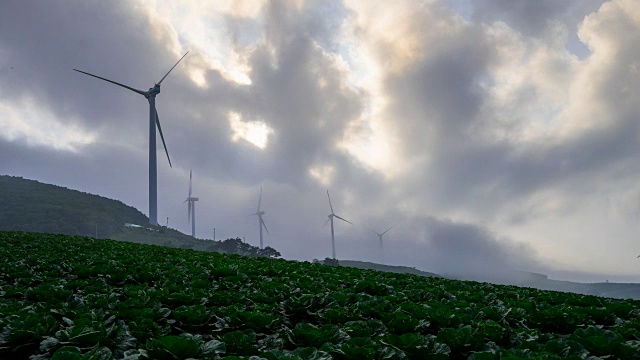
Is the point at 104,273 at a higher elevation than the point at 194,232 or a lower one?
lower

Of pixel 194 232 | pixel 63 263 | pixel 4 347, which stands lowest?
pixel 4 347

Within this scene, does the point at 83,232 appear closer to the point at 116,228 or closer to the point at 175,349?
the point at 116,228

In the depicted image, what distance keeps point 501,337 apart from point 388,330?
6.02 ft

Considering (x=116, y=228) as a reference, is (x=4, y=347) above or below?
below

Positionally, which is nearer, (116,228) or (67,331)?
(67,331)

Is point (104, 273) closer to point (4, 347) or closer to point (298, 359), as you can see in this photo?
point (4, 347)

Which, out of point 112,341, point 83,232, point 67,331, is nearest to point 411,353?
point 112,341

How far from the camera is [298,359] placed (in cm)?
537

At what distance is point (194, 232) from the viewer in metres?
178

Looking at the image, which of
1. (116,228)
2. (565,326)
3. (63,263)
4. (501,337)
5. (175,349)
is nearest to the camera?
(175,349)

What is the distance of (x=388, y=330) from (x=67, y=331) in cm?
506

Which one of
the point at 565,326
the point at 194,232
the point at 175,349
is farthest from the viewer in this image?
the point at 194,232

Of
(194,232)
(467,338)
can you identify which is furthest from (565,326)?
(194,232)

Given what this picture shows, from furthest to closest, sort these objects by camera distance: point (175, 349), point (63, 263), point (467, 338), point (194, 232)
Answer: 1. point (194, 232)
2. point (63, 263)
3. point (467, 338)
4. point (175, 349)
